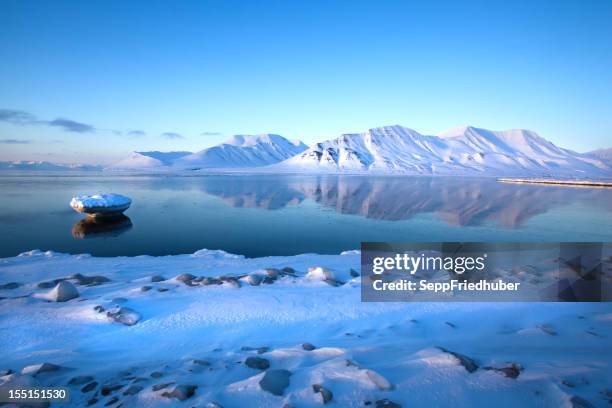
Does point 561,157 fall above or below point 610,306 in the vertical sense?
above

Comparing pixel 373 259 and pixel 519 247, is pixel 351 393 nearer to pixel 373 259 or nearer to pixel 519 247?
pixel 373 259

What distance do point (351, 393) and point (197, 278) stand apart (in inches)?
200

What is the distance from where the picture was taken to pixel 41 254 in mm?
10016

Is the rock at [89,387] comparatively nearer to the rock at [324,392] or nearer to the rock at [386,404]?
the rock at [324,392]

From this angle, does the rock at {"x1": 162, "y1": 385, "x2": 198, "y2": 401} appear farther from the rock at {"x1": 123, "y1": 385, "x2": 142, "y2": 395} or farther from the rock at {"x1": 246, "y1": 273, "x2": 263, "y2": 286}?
the rock at {"x1": 246, "y1": 273, "x2": 263, "y2": 286}

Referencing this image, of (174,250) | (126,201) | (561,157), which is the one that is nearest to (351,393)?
(174,250)

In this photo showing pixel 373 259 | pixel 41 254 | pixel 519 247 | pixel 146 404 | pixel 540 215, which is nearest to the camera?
pixel 146 404

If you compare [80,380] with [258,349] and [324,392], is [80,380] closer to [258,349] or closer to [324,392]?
[258,349]

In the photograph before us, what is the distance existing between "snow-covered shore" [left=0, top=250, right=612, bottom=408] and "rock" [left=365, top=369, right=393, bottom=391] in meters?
0.02

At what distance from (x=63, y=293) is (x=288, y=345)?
190 inches

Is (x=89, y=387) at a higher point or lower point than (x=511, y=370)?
lower

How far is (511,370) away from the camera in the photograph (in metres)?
3.46

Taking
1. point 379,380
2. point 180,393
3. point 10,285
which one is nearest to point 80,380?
point 180,393

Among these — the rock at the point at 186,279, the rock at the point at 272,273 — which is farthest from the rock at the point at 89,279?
the rock at the point at 272,273
